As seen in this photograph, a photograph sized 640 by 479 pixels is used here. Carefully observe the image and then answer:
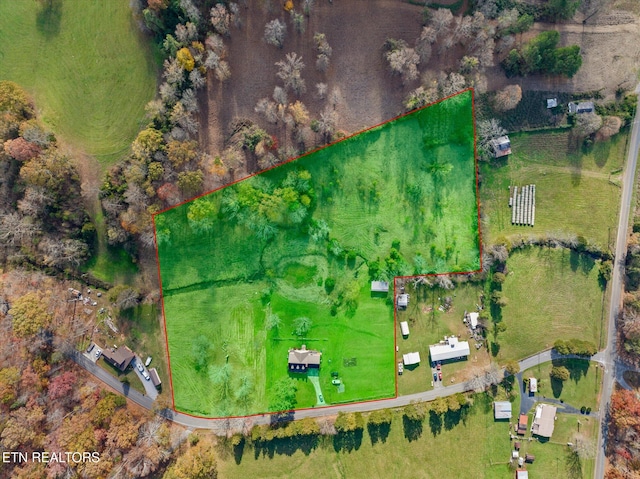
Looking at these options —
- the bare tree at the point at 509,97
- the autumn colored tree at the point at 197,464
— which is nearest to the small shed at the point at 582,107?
the bare tree at the point at 509,97

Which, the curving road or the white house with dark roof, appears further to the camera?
the curving road

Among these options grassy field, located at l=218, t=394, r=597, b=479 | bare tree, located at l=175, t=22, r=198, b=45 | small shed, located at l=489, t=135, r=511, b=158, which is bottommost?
grassy field, located at l=218, t=394, r=597, b=479

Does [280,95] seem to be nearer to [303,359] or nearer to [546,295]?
[303,359]

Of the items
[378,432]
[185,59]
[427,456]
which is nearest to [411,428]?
[427,456]

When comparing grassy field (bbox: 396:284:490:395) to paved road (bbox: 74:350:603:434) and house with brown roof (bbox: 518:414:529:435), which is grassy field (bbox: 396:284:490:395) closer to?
paved road (bbox: 74:350:603:434)

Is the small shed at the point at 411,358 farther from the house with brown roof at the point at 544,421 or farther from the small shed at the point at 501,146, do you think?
the small shed at the point at 501,146

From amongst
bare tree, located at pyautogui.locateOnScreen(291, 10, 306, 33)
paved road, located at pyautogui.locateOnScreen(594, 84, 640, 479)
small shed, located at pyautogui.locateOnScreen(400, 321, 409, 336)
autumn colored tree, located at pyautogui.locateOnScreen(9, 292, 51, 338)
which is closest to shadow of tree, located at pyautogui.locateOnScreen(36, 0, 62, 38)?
bare tree, located at pyautogui.locateOnScreen(291, 10, 306, 33)
